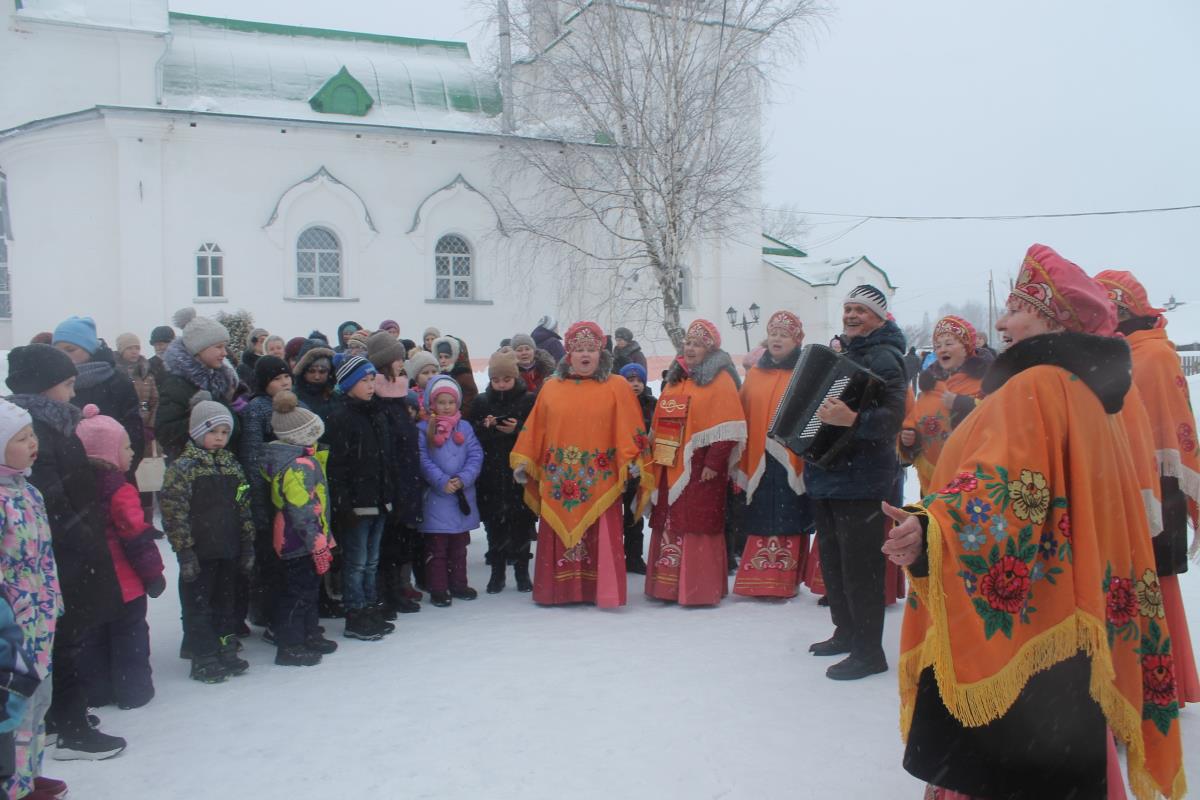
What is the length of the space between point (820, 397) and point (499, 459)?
297 centimetres

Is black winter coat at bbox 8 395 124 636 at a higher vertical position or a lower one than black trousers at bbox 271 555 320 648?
higher

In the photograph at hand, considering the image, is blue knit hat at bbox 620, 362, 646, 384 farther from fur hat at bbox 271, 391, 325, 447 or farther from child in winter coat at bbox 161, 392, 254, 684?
child in winter coat at bbox 161, 392, 254, 684

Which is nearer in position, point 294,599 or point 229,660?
point 229,660

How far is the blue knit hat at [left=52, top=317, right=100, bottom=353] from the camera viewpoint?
6.03m

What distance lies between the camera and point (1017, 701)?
2.84 m

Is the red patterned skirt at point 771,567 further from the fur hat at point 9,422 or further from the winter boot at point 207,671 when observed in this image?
the fur hat at point 9,422

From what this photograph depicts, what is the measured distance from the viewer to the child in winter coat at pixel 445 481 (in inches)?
259

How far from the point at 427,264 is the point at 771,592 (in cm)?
1861

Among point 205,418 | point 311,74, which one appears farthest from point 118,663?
point 311,74

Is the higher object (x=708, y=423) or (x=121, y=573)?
(x=708, y=423)

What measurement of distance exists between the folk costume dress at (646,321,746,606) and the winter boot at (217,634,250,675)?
2.73m

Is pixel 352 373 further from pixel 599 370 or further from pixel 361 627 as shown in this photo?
pixel 599 370

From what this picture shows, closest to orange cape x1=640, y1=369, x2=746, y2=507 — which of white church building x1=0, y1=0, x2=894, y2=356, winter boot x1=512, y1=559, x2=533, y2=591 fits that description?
winter boot x1=512, y1=559, x2=533, y2=591

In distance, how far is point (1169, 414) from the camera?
13.9 ft
